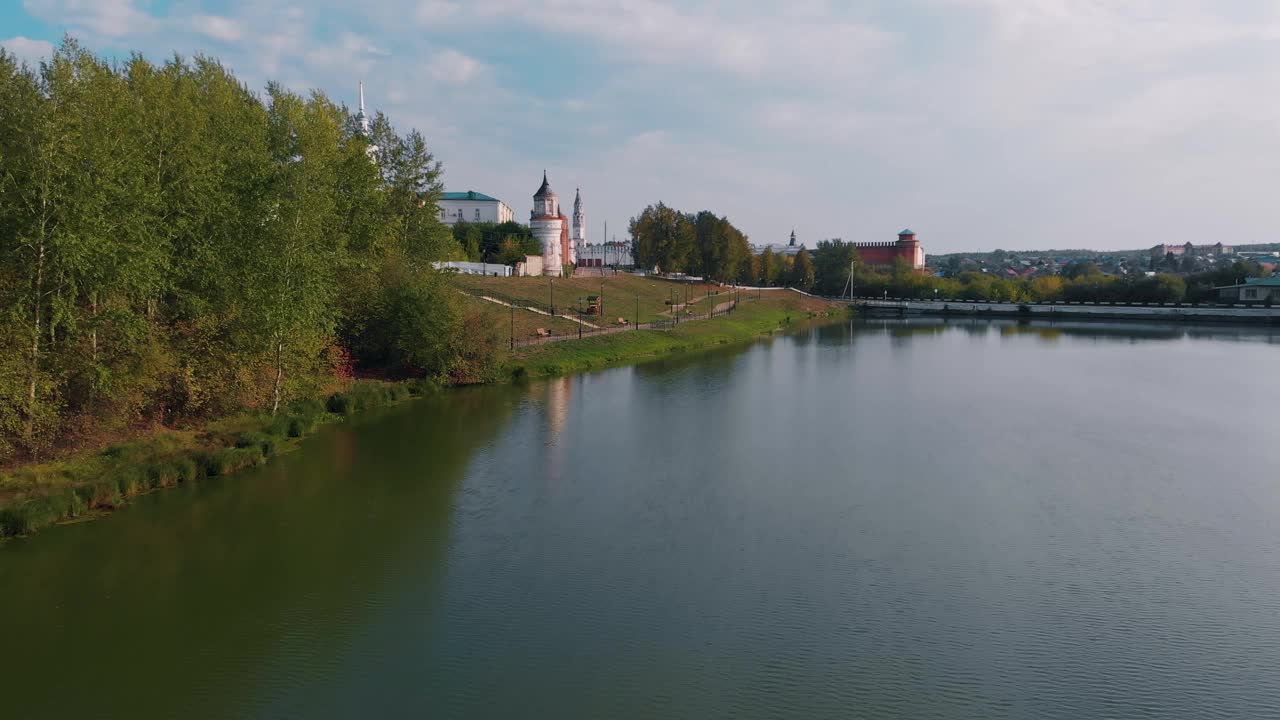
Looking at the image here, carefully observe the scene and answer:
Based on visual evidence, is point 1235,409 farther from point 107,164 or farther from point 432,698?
point 107,164

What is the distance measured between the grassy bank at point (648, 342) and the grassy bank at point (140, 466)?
1388 centimetres

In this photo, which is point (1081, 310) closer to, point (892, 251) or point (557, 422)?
point (892, 251)

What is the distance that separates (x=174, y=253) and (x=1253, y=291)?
94821mm

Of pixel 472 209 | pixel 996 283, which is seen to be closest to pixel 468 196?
pixel 472 209

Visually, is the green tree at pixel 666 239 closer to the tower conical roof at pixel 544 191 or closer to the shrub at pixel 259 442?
the tower conical roof at pixel 544 191

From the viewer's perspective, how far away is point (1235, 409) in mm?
29969

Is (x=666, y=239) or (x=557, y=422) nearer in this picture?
(x=557, y=422)

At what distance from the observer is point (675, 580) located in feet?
46.1

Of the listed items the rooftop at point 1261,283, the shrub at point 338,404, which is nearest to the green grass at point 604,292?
the shrub at point 338,404

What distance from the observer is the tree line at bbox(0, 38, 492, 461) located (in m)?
16.0

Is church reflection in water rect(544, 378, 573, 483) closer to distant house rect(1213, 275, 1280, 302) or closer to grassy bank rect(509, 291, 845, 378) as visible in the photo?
grassy bank rect(509, 291, 845, 378)

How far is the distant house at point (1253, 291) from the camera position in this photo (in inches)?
3169

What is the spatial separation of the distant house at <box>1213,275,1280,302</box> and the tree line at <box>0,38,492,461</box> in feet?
275

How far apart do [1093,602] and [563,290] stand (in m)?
49.9
